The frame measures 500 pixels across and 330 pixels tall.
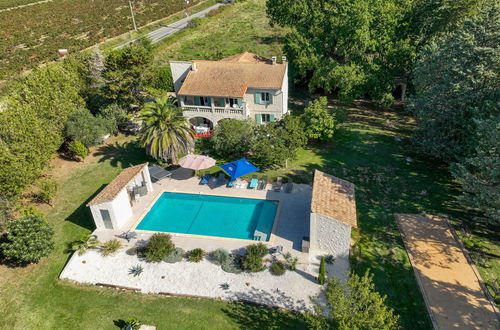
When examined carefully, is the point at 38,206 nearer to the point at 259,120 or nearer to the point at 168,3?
the point at 259,120

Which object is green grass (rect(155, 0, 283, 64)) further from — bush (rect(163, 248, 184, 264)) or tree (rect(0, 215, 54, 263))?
tree (rect(0, 215, 54, 263))

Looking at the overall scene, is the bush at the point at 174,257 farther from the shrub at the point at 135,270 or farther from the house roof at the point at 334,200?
the house roof at the point at 334,200

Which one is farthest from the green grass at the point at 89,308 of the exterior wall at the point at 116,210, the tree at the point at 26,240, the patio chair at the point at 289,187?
the patio chair at the point at 289,187

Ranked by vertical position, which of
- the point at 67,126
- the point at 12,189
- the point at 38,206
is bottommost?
the point at 38,206

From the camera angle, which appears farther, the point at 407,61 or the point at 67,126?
the point at 407,61

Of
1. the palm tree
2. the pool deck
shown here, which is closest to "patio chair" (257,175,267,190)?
the pool deck

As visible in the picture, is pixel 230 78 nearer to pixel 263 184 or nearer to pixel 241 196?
pixel 263 184

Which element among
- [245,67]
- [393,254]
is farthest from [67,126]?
[393,254]
